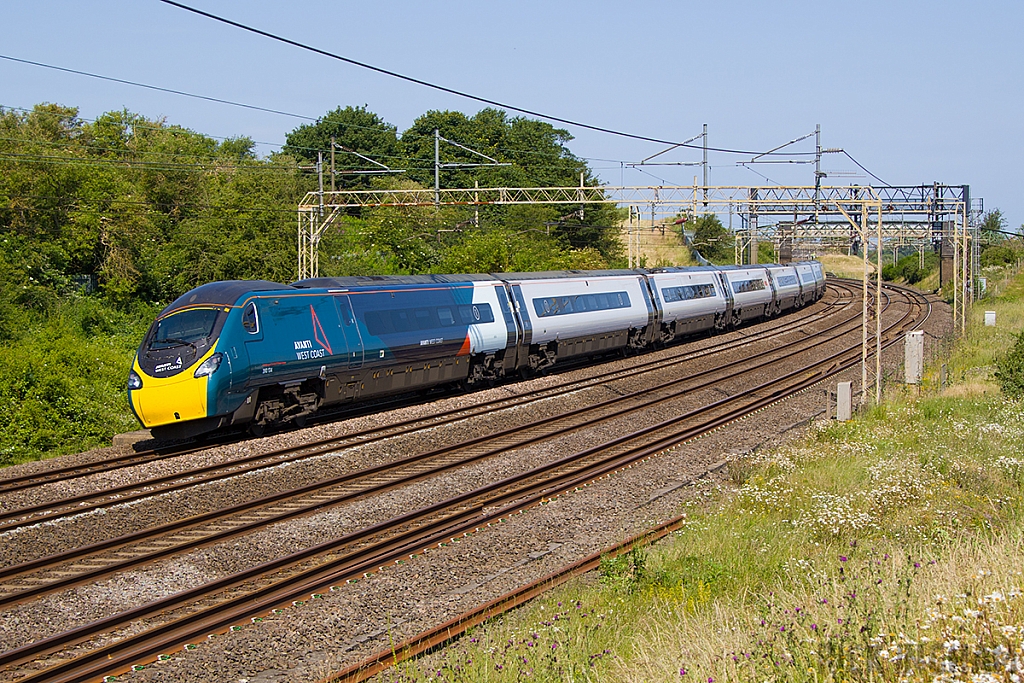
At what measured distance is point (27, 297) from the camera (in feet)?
111

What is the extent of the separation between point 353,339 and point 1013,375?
14416 mm

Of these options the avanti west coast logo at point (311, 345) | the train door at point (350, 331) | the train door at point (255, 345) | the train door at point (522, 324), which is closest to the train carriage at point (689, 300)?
the train door at point (522, 324)

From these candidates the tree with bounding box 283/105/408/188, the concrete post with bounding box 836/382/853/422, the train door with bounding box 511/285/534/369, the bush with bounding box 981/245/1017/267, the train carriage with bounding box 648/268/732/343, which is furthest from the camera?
the tree with bounding box 283/105/408/188

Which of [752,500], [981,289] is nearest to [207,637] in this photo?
[752,500]

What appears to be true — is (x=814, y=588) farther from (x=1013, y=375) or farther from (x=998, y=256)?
(x=998, y=256)

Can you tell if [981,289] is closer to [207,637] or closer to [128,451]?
[128,451]

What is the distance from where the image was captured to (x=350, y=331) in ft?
64.9

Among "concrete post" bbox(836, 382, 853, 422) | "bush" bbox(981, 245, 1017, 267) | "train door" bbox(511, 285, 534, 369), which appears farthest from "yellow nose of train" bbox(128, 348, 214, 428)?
"bush" bbox(981, 245, 1017, 267)

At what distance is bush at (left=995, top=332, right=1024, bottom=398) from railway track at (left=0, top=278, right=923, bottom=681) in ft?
20.5

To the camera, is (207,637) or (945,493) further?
(945,493)

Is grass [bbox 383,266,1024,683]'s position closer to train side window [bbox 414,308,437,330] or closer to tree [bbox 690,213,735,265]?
train side window [bbox 414,308,437,330]

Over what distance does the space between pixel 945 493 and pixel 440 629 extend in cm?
704

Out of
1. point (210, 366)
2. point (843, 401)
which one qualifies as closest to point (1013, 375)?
point (843, 401)

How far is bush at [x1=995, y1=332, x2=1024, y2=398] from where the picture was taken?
20.7m
